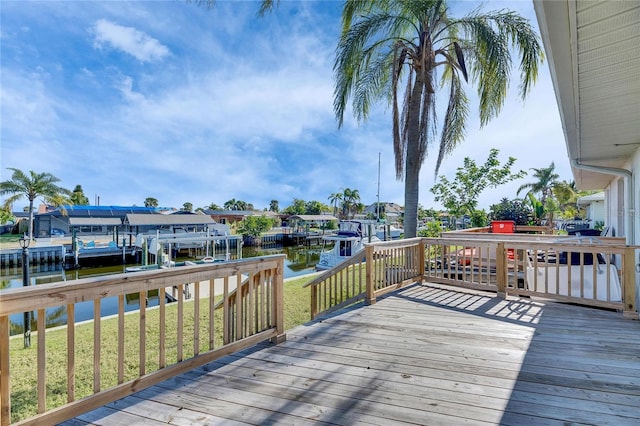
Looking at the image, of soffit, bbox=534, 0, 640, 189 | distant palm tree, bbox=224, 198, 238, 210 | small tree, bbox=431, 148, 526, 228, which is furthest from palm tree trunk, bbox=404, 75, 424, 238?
distant palm tree, bbox=224, 198, 238, 210

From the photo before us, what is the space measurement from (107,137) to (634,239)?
20063 mm

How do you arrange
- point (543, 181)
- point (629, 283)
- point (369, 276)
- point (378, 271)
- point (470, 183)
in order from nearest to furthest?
point (629, 283) → point (369, 276) → point (378, 271) → point (470, 183) → point (543, 181)

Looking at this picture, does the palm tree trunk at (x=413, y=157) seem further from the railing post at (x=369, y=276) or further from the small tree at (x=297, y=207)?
the small tree at (x=297, y=207)

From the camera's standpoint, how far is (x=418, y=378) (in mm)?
2434

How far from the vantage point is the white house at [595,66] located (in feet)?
5.60

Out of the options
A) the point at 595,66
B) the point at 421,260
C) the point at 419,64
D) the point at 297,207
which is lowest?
the point at 421,260

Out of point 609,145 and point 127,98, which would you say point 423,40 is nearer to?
point 609,145

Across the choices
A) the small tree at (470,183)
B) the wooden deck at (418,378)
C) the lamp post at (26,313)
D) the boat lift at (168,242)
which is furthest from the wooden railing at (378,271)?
the boat lift at (168,242)

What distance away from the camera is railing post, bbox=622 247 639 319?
3.89 m

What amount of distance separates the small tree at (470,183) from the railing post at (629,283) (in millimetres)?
9637

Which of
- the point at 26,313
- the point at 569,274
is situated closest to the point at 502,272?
the point at 569,274

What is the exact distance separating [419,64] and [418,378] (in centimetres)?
656

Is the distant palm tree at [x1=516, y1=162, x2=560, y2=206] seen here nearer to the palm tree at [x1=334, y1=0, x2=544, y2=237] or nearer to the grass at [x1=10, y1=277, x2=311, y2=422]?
the palm tree at [x1=334, y1=0, x2=544, y2=237]

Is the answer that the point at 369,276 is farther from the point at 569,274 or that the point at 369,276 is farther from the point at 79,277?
the point at 79,277
